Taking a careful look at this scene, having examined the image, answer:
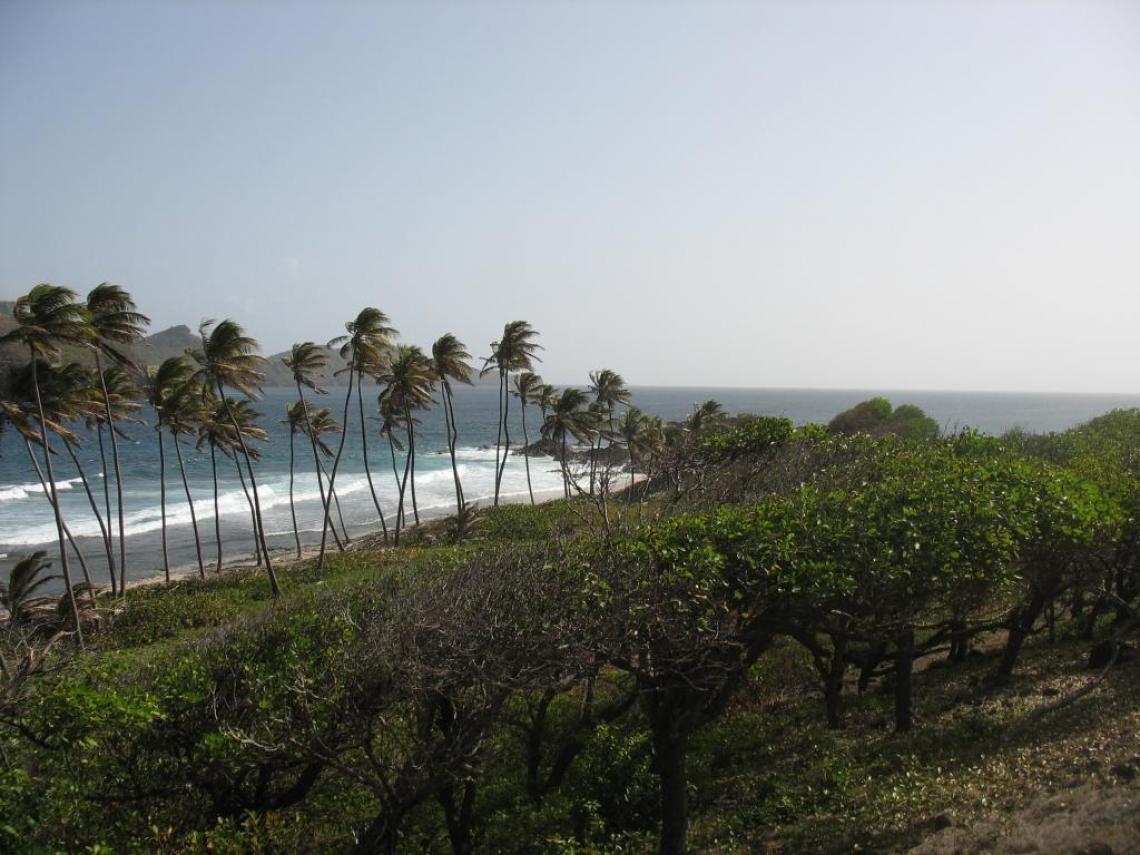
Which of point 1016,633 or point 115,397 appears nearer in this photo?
point 1016,633

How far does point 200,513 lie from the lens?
168 ft

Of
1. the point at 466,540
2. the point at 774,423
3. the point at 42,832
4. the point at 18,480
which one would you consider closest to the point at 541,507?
the point at 466,540

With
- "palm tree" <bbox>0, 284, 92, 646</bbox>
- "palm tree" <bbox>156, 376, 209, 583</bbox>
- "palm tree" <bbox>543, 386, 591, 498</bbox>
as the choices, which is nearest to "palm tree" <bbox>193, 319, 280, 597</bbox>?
"palm tree" <bbox>156, 376, 209, 583</bbox>

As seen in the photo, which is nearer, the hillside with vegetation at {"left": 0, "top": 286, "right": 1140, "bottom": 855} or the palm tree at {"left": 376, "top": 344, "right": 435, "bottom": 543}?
the hillside with vegetation at {"left": 0, "top": 286, "right": 1140, "bottom": 855}

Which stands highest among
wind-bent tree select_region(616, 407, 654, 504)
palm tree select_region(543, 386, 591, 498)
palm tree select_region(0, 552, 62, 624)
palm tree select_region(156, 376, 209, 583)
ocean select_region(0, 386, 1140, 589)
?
palm tree select_region(156, 376, 209, 583)

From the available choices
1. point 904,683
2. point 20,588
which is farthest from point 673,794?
point 20,588

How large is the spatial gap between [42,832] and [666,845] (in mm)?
7100

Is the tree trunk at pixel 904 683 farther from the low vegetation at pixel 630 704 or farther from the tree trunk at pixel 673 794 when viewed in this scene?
the tree trunk at pixel 673 794

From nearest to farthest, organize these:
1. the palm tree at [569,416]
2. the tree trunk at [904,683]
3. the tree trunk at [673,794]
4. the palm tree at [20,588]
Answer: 1. the tree trunk at [673,794]
2. the tree trunk at [904,683]
3. the palm tree at [20,588]
4. the palm tree at [569,416]

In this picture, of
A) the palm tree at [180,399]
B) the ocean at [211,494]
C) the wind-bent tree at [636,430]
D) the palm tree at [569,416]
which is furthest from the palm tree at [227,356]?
the wind-bent tree at [636,430]

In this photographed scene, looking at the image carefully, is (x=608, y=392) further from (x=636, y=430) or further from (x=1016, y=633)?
(x=1016, y=633)

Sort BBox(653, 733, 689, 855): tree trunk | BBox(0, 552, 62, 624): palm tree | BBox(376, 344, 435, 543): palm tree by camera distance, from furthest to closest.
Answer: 1. BBox(376, 344, 435, 543): palm tree
2. BBox(0, 552, 62, 624): palm tree
3. BBox(653, 733, 689, 855): tree trunk

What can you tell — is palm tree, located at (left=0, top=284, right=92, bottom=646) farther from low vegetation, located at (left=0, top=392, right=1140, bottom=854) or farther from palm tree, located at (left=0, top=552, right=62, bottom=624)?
low vegetation, located at (left=0, top=392, right=1140, bottom=854)

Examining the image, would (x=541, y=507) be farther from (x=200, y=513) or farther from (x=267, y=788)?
(x=267, y=788)
